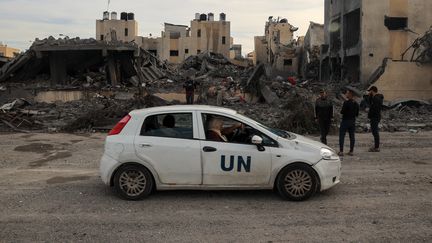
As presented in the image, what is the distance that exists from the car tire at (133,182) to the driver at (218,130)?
1.14m

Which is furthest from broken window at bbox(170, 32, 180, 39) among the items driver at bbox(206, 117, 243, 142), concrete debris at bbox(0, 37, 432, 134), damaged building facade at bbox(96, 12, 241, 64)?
driver at bbox(206, 117, 243, 142)

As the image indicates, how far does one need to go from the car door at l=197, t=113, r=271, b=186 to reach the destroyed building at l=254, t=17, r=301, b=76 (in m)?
34.8

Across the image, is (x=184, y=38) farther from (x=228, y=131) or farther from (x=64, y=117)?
(x=228, y=131)

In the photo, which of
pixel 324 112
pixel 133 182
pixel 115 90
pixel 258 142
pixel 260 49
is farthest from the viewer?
pixel 260 49

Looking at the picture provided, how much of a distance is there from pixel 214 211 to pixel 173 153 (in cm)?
111

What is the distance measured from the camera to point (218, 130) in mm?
7215

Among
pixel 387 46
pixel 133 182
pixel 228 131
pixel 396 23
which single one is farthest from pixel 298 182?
pixel 396 23

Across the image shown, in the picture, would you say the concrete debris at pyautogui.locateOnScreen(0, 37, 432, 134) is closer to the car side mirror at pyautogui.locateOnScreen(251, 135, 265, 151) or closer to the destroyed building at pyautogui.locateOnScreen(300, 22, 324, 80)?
the car side mirror at pyautogui.locateOnScreen(251, 135, 265, 151)

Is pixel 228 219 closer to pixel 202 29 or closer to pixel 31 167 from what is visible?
pixel 31 167

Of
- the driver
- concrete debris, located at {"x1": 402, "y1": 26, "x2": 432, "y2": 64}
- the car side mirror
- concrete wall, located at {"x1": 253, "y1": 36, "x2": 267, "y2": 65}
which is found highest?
concrete wall, located at {"x1": 253, "y1": 36, "x2": 267, "y2": 65}

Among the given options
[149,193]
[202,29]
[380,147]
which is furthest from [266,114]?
[202,29]

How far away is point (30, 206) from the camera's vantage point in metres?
6.73

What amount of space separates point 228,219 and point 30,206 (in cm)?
296

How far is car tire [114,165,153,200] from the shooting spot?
7020mm
